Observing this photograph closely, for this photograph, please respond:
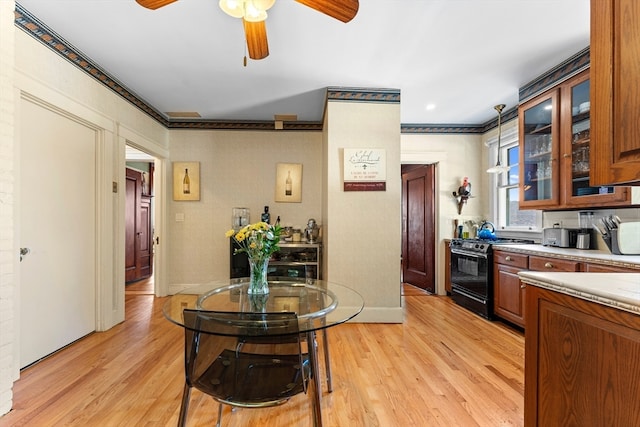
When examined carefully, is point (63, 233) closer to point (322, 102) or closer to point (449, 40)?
point (322, 102)

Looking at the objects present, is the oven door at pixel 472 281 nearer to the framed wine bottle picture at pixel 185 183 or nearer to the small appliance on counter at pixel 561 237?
the small appliance on counter at pixel 561 237

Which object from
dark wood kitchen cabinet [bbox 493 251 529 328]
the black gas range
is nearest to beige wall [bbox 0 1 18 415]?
dark wood kitchen cabinet [bbox 493 251 529 328]

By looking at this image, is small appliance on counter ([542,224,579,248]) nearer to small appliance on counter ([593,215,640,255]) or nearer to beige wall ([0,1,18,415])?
small appliance on counter ([593,215,640,255])

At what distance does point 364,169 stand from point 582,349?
2.56m

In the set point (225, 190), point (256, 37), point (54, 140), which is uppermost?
point (256, 37)

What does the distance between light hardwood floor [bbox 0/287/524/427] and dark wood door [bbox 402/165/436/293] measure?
168 cm

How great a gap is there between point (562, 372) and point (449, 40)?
240 centimetres

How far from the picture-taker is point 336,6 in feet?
5.15

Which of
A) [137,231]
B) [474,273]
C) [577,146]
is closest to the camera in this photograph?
[577,146]

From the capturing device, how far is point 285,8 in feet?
6.84

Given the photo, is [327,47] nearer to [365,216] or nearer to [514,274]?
[365,216]

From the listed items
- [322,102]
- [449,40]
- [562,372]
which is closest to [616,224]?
[449,40]

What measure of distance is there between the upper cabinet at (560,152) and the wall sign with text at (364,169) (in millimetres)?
1571

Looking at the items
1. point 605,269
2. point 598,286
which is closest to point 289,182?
point 605,269
